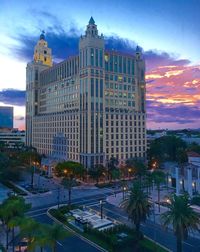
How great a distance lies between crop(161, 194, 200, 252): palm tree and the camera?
3719cm

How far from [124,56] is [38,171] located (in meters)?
67.1

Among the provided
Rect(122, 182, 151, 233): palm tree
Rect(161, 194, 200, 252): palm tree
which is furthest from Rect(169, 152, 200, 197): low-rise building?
Rect(161, 194, 200, 252): palm tree

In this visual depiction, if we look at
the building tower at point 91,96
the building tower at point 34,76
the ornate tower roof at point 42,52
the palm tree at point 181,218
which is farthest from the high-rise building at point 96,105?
the palm tree at point 181,218

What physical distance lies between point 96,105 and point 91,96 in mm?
4382

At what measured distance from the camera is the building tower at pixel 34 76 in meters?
169

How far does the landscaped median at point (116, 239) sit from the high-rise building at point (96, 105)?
60.1 m

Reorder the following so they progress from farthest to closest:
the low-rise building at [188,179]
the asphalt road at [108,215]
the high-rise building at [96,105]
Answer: the high-rise building at [96,105]
the low-rise building at [188,179]
the asphalt road at [108,215]

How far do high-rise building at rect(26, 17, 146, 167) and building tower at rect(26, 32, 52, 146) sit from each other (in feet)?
62.2

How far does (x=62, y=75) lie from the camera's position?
14150 cm

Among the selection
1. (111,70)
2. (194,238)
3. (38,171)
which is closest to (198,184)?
(194,238)

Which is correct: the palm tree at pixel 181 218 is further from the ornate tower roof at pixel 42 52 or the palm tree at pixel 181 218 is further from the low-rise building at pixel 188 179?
the ornate tower roof at pixel 42 52

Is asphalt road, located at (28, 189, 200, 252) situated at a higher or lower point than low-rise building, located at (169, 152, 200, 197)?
lower

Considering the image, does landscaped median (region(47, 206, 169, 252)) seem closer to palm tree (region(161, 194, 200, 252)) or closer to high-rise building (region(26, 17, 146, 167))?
palm tree (region(161, 194, 200, 252))

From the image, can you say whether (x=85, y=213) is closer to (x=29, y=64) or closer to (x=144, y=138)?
(x=144, y=138)
